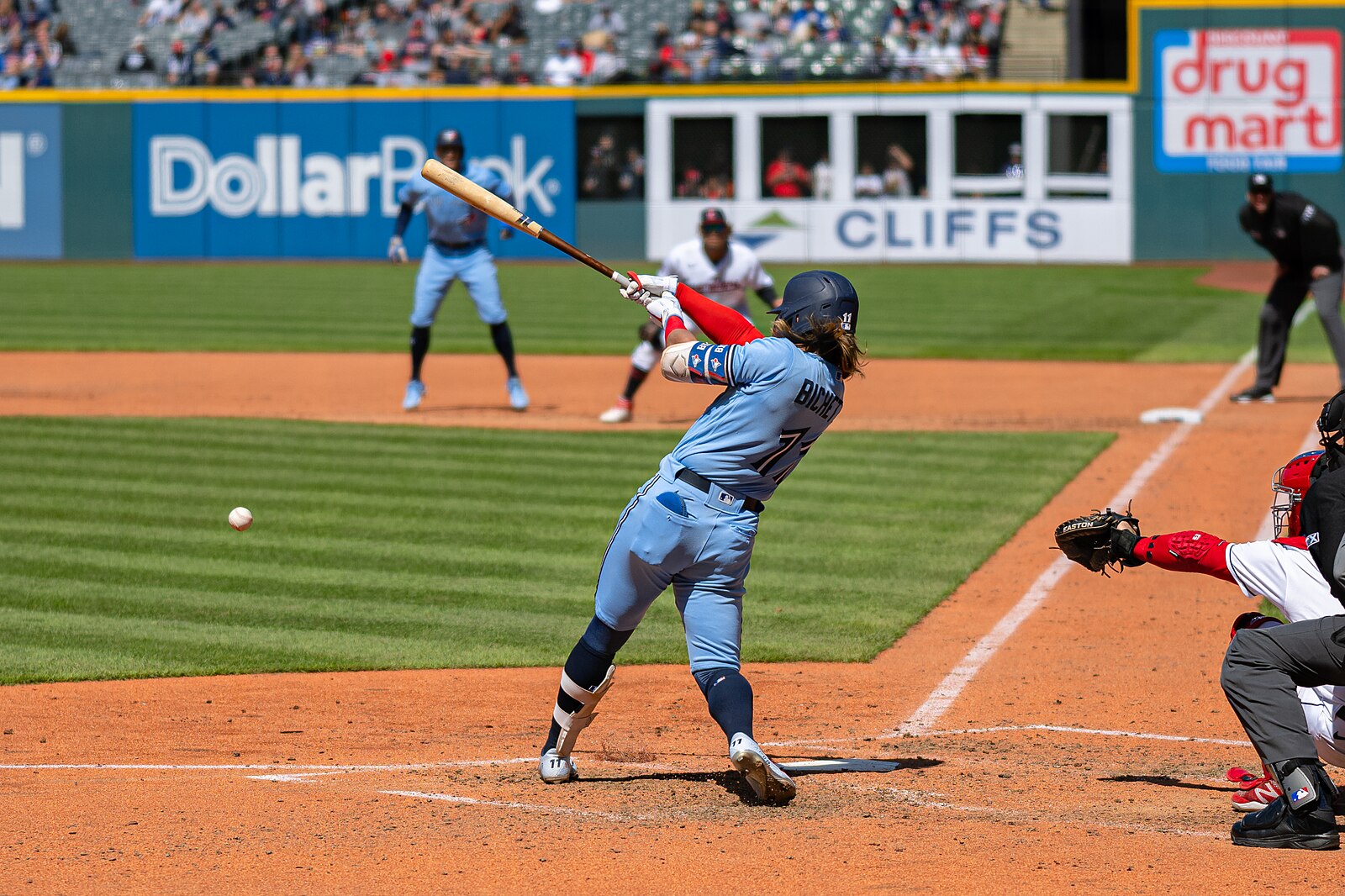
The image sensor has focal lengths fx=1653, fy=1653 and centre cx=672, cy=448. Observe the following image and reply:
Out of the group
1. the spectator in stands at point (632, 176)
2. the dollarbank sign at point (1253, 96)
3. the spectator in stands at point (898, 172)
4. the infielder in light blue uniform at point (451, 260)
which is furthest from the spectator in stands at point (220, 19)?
the infielder in light blue uniform at point (451, 260)

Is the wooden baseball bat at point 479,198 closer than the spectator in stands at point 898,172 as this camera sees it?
Yes

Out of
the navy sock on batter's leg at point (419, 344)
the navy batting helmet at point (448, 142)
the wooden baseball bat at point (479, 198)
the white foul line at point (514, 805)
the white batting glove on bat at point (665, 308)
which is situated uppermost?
the navy batting helmet at point (448, 142)

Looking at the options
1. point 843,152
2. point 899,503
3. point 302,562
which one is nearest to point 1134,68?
point 843,152

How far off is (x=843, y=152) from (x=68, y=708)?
85.1 ft

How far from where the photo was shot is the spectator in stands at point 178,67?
108 feet

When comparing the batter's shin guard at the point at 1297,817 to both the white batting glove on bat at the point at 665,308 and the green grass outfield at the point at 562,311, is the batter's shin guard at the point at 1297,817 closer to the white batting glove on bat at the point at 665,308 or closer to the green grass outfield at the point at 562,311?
the white batting glove on bat at the point at 665,308

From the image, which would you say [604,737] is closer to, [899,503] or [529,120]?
[899,503]

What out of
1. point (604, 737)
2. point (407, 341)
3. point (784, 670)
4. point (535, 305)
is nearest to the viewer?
point (604, 737)

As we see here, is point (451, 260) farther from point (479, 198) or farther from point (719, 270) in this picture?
point (479, 198)

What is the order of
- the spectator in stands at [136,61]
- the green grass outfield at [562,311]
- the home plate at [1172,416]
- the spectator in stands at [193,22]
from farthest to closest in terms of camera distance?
the spectator in stands at [193,22] → the spectator in stands at [136,61] → the green grass outfield at [562,311] → the home plate at [1172,416]

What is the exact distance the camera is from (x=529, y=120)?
31719mm

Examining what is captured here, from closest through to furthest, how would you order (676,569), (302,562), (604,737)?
1. (676,569)
2. (604,737)
3. (302,562)

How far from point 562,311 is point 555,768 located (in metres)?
19.2

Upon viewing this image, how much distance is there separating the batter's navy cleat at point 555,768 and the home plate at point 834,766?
0.75m
